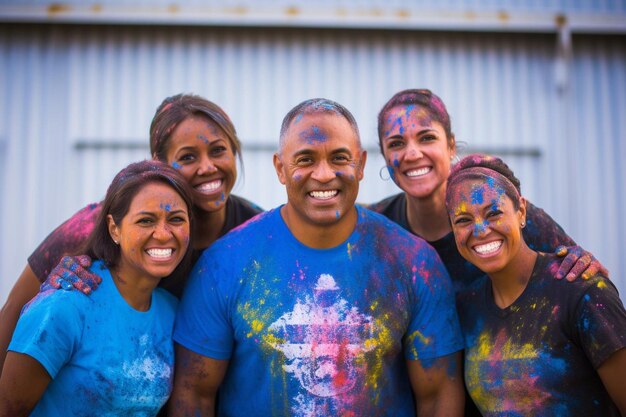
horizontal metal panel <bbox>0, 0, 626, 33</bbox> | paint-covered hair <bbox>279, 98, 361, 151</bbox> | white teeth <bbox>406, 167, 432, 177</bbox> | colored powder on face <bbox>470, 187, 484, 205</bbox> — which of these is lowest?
colored powder on face <bbox>470, 187, 484, 205</bbox>

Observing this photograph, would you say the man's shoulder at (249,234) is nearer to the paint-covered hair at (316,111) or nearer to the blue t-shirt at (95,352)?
the paint-covered hair at (316,111)

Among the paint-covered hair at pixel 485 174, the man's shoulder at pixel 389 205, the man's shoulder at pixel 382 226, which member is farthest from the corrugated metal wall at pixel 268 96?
the paint-covered hair at pixel 485 174

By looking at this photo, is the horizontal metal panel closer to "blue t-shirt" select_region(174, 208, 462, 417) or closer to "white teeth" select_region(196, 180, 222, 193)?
"white teeth" select_region(196, 180, 222, 193)

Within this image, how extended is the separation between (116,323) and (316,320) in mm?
949

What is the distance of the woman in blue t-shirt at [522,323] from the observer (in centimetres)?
277

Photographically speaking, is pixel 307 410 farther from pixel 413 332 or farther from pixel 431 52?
pixel 431 52

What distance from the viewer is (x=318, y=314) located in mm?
3141

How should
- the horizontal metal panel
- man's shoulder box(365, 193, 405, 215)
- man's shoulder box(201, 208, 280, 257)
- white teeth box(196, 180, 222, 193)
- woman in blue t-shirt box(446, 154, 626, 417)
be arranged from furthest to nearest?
the horizontal metal panel → man's shoulder box(365, 193, 405, 215) → white teeth box(196, 180, 222, 193) → man's shoulder box(201, 208, 280, 257) → woman in blue t-shirt box(446, 154, 626, 417)

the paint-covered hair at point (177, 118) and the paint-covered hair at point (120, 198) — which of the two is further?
the paint-covered hair at point (177, 118)

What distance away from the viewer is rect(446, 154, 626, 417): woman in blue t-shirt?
277 centimetres

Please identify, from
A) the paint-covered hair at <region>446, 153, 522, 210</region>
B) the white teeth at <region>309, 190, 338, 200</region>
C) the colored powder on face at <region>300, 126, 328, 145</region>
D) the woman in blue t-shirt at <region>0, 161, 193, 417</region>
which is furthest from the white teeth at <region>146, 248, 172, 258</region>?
the paint-covered hair at <region>446, 153, 522, 210</region>

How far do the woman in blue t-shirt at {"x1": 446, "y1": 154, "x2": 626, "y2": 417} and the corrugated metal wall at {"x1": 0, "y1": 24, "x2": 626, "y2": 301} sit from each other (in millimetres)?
3585

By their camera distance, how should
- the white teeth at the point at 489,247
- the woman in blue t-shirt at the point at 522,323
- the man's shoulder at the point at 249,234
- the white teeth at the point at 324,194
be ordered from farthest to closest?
the man's shoulder at the point at 249,234, the white teeth at the point at 324,194, the white teeth at the point at 489,247, the woman in blue t-shirt at the point at 522,323

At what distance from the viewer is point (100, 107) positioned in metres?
6.84
